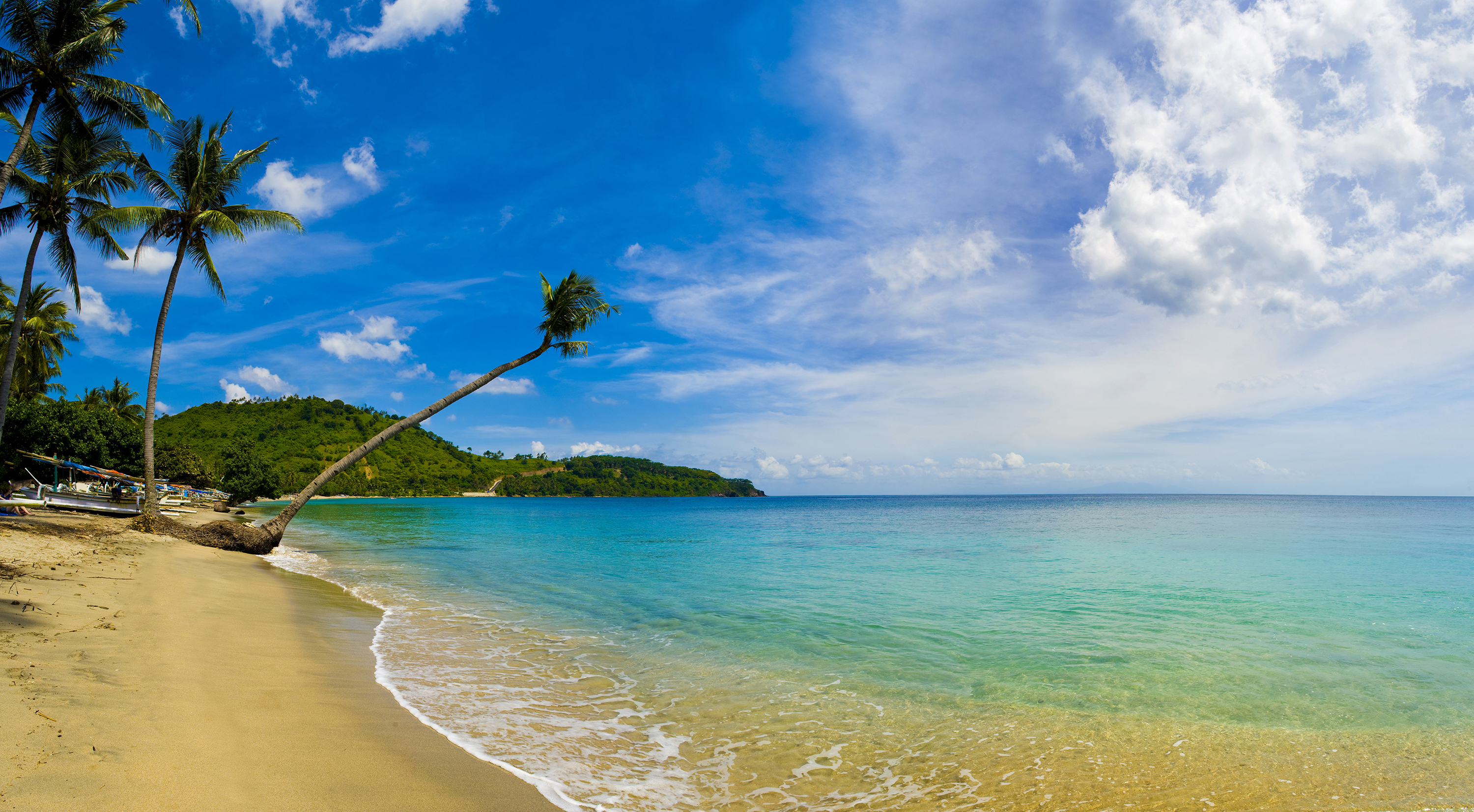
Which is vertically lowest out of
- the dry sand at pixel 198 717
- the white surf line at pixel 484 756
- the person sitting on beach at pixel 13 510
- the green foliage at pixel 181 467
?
the white surf line at pixel 484 756

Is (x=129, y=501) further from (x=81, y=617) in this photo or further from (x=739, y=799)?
(x=739, y=799)

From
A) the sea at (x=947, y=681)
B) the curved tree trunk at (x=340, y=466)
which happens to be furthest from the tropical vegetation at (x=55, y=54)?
the sea at (x=947, y=681)

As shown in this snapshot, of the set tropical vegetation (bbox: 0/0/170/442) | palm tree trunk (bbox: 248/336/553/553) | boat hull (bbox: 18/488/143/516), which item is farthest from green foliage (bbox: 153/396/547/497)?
tropical vegetation (bbox: 0/0/170/442)

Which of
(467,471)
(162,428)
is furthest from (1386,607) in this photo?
(467,471)

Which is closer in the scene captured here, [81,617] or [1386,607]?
[81,617]

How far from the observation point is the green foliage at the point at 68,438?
34.0m

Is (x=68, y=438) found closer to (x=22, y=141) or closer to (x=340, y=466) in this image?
(x=340, y=466)

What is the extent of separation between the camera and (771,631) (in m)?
11.3

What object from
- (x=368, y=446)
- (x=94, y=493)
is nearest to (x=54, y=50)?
(x=368, y=446)

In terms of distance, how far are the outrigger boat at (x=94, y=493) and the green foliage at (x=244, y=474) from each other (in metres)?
12.4

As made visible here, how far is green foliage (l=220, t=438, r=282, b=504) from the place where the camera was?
5572 cm

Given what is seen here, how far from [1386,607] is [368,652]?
20.3m

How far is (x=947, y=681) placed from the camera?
820 cm

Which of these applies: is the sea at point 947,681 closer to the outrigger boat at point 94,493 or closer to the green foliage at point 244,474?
the outrigger boat at point 94,493
